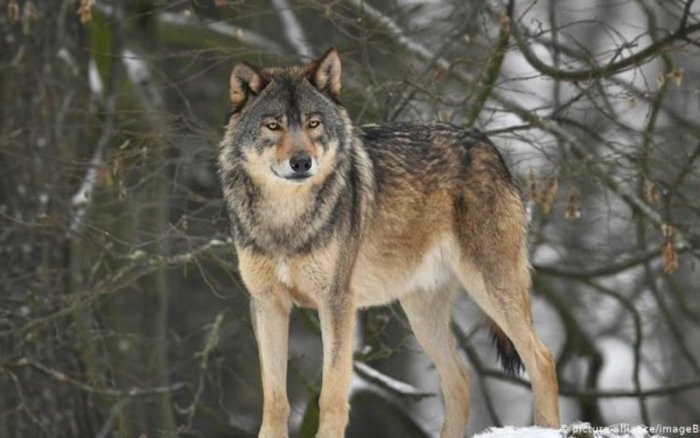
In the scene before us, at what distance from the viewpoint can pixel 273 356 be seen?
Answer: 7418 mm

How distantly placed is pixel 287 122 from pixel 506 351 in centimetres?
218

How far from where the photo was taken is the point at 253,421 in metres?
12.9

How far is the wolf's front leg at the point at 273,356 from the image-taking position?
7.35 meters

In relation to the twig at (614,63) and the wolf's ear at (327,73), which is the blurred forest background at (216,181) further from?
the wolf's ear at (327,73)

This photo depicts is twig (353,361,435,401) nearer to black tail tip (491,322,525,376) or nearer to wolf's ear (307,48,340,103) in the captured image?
black tail tip (491,322,525,376)

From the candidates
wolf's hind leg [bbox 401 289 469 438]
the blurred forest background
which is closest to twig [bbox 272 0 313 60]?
the blurred forest background

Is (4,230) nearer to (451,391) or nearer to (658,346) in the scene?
(451,391)

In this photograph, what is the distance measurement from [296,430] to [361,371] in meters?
2.01

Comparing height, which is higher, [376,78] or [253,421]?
[376,78]

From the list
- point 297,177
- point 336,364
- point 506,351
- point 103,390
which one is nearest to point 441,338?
point 506,351

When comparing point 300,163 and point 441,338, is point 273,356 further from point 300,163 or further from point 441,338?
point 441,338

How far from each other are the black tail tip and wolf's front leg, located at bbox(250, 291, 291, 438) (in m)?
1.48

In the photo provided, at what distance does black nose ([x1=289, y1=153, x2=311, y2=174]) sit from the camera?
6949mm

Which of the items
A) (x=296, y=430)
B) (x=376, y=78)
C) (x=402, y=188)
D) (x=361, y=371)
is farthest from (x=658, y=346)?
(x=402, y=188)
